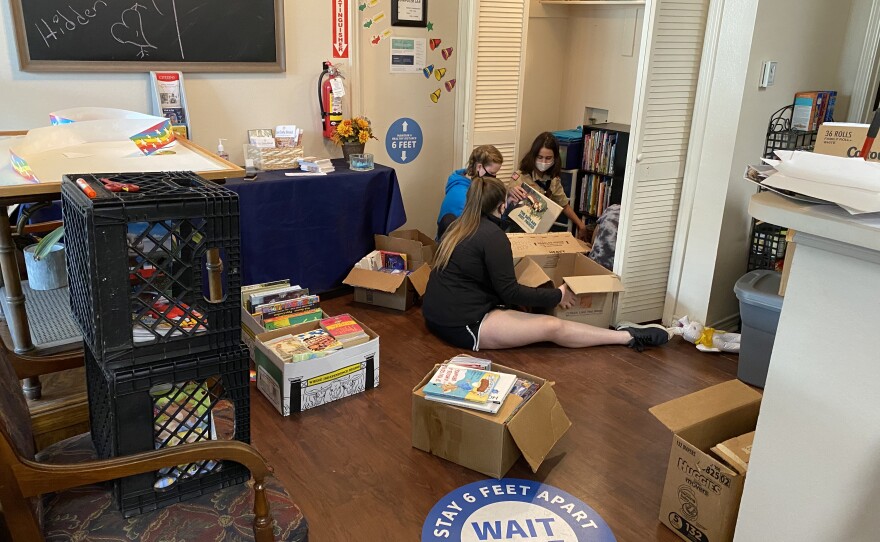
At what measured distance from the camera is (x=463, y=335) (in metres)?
3.40

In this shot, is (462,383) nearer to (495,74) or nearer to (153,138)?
(153,138)

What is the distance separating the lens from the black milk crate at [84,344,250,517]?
4.30ft

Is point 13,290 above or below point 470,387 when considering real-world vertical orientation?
above

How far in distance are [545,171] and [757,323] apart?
6.81 ft

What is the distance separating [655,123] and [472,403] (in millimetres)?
1905

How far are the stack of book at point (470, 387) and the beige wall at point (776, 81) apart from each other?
5.44ft

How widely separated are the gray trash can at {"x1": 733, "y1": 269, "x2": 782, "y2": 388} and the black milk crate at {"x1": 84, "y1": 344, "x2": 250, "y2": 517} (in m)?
2.46

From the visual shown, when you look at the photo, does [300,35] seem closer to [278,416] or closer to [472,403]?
[278,416]

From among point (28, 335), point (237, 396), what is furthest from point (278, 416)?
point (237, 396)

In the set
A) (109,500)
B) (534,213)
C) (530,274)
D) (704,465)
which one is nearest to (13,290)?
(109,500)

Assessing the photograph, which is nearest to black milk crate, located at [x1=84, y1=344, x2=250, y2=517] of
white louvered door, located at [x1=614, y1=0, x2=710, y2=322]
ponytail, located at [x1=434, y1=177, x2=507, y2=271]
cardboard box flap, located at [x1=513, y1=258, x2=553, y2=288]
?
ponytail, located at [x1=434, y1=177, x2=507, y2=271]

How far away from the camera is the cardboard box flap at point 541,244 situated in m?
3.74

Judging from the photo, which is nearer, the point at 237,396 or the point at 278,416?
the point at 237,396

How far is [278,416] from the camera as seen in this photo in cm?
282
